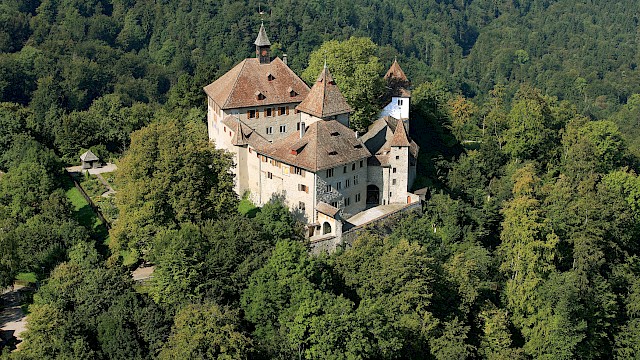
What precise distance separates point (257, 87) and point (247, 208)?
12.2m

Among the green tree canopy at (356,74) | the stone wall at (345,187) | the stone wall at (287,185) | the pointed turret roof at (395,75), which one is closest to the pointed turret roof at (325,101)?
the stone wall at (345,187)

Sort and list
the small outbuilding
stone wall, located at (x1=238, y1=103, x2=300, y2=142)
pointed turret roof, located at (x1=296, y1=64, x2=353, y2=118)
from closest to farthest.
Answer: pointed turret roof, located at (x1=296, y1=64, x2=353, y2=118), stone wall, located at (x1=238, y1=103, x2=300, y2=142), the small outbuilding

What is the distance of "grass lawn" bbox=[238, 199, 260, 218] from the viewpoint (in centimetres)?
6969

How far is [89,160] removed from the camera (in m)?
81.8

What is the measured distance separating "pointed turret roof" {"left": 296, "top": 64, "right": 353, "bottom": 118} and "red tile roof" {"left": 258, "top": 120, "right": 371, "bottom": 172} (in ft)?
4.27

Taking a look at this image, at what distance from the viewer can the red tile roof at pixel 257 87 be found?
242 ft

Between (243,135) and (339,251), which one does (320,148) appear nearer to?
(243,135)

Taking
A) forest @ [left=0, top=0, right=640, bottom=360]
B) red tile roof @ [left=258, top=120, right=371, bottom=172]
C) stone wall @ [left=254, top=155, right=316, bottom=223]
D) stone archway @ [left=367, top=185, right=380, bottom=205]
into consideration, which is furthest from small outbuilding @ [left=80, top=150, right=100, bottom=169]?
stone archway @ [left=367, top=185, right=380, bottom=205]

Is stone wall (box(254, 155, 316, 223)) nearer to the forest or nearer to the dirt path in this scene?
the forest

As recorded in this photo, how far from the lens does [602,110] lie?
189 meters

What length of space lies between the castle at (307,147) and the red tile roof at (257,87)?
0.10 meters

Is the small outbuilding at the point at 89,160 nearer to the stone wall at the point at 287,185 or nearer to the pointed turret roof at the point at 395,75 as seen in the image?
the stone wall at the point at 287,185

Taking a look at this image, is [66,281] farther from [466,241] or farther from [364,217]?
[466,241]

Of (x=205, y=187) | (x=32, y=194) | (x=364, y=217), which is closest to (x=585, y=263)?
(x=364, y=217)
